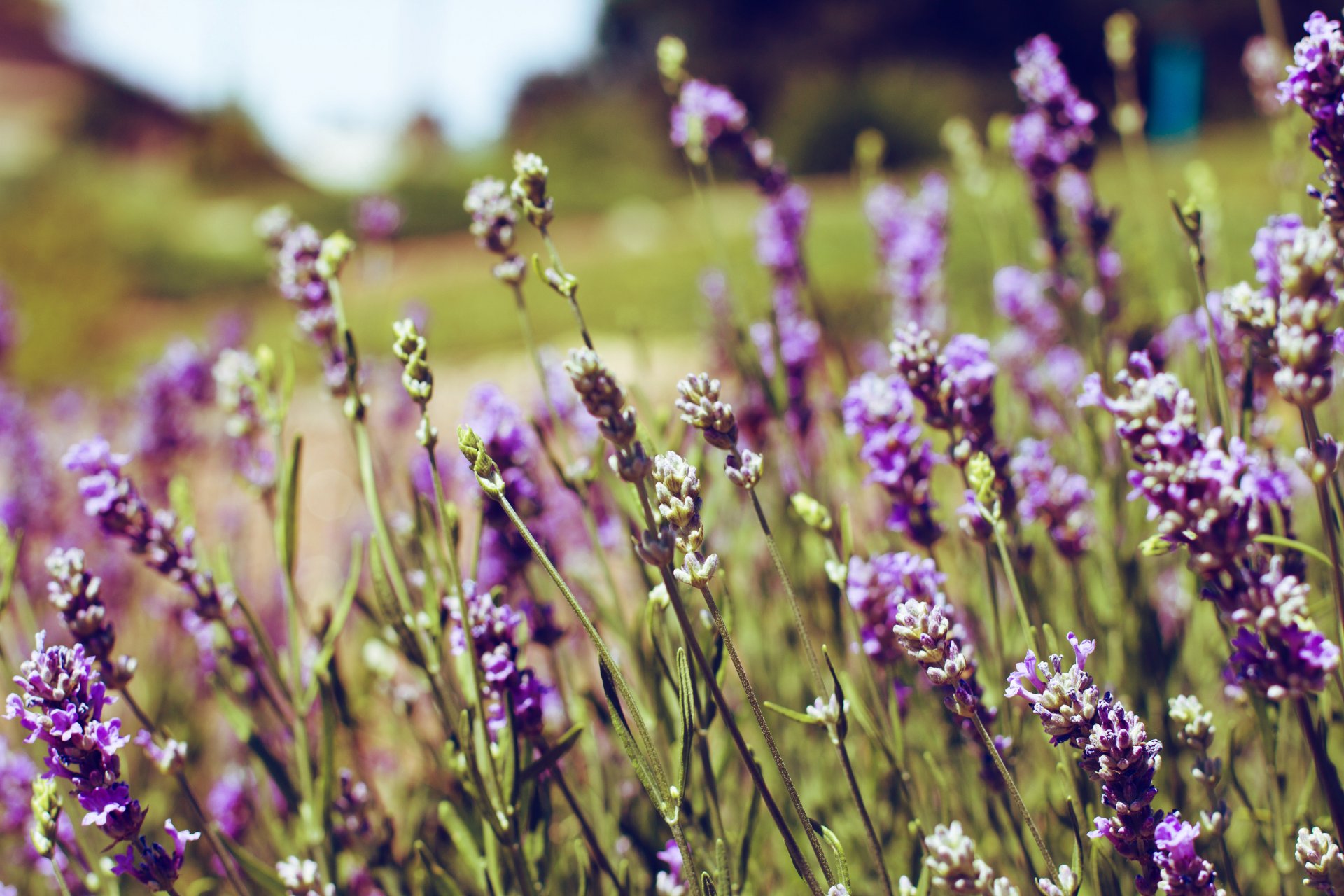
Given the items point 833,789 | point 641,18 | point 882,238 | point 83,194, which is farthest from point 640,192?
point 833,789

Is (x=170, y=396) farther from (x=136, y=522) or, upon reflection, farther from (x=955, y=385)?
(x=955, y=385)

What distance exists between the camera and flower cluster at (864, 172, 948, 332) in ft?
8.12

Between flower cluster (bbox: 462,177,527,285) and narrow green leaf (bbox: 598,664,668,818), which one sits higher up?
flower cluster (bbox: 462,177,527,285)

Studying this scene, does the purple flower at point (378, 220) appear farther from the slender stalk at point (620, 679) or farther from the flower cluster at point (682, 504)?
the flower cluster at point (682, 504)

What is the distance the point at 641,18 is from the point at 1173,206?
974 inches

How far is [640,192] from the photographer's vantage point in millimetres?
20578

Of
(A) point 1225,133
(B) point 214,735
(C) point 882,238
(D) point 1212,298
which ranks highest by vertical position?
(A) point 1225,133

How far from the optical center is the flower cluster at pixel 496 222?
1.35 metres

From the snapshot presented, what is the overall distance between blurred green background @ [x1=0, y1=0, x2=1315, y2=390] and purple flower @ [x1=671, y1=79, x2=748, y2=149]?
23.0 ft

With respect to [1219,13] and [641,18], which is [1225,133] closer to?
[1219,13]

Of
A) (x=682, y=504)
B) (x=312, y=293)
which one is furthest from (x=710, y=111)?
(x=682, y=504)

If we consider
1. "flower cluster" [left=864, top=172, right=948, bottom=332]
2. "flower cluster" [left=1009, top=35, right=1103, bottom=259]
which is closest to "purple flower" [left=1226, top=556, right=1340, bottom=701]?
"flower cluster" [left=1009, top=35, right=1103, bottom=259]

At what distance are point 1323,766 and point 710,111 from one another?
139cm

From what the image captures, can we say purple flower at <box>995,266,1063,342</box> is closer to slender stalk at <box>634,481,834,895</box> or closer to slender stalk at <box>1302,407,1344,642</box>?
slender stalk at <box>1302,407,1344,642</box>
